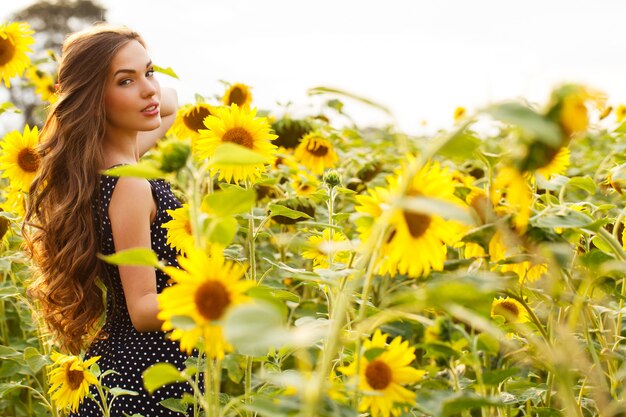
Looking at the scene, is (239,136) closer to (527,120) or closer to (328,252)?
(328,252)

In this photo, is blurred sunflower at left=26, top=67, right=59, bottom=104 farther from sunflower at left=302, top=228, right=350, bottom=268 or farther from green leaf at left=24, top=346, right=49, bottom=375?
sunflower at left=302, top=228, right=350, bottom=268

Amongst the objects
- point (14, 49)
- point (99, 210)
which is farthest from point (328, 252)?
point (14, 49)

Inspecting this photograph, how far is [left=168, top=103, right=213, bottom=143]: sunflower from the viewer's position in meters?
1.93

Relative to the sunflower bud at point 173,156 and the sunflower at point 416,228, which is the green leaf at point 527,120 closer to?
the sunflower at point 416,228

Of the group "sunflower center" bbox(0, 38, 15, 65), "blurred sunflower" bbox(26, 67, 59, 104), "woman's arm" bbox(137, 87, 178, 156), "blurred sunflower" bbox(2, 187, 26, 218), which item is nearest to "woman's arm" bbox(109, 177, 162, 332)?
"blurred sunflower" bbox(2, 187, 26, 218)

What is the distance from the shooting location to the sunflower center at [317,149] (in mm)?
2631

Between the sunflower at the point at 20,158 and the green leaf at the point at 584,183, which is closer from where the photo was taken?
the green leaf at the point at 584,183

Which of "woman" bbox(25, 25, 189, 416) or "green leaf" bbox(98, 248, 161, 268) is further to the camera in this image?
"woman" bbox(25, 25, 189, 416)

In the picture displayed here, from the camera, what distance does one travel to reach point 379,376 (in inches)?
33.1

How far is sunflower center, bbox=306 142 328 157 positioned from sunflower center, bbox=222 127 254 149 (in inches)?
43.6

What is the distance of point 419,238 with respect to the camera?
0.79m

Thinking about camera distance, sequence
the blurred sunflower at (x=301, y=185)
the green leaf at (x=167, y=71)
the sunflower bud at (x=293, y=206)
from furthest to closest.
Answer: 1. the blurred sunflower at (x=301, y=185)
2. the green leaf at (x=167, y=71)
3. the sunflower bud at (x=293, y=206)

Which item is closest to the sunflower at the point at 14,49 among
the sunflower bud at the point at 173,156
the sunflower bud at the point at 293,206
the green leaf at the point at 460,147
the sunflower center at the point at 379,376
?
the sunflower bud at the point at 293,206

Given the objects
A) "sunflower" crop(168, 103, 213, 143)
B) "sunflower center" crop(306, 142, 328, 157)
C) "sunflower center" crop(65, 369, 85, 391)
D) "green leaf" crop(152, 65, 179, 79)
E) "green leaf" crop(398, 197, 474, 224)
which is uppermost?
"green leaf" crop(398, 197, 474, 224)
